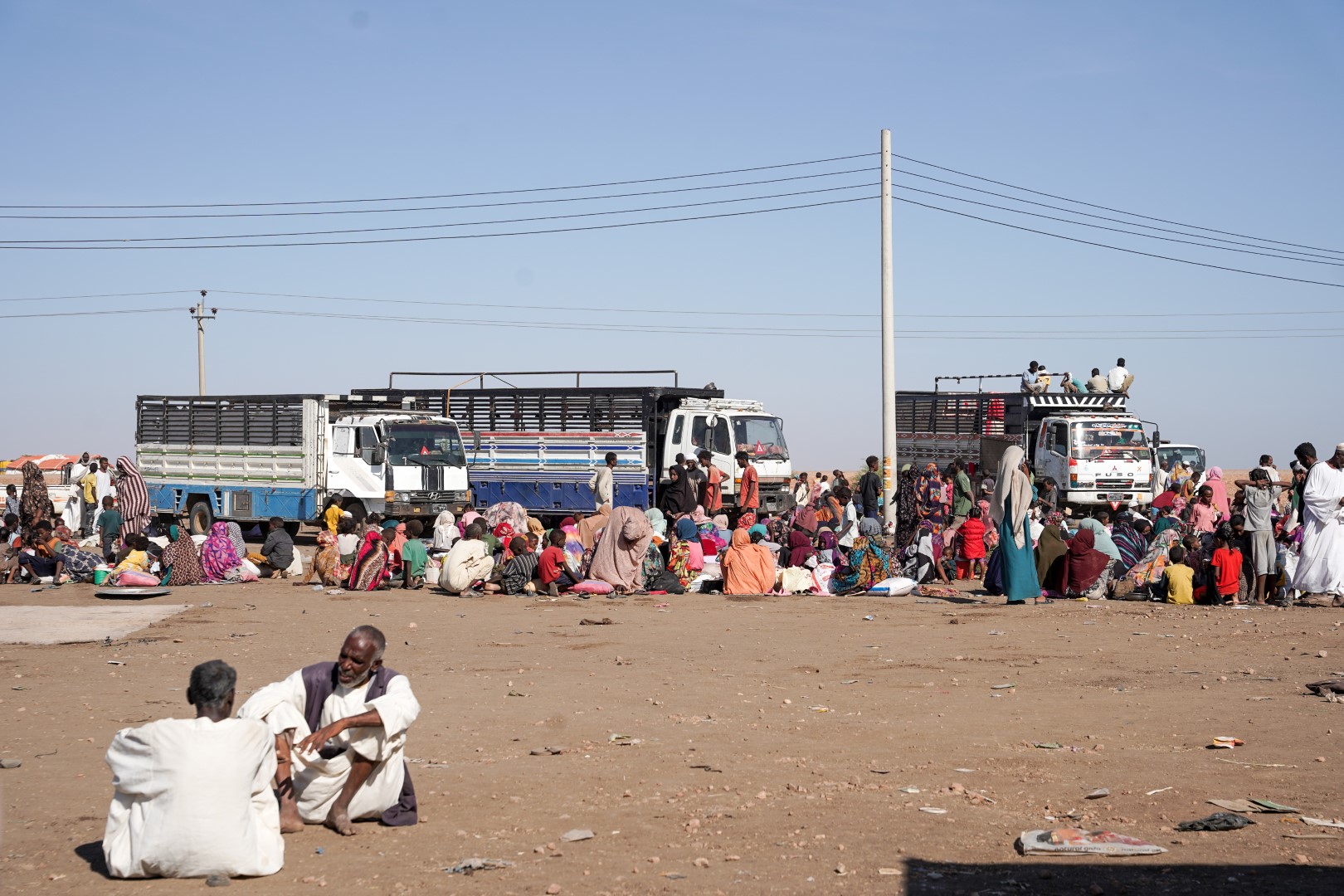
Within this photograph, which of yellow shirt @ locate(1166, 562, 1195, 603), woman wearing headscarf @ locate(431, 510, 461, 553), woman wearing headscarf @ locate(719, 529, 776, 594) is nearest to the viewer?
yellow shirt @ locate(1166, 562, 1195, 603)

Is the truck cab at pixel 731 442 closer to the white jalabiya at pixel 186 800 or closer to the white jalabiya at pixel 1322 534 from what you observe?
the white jalabiya at pixel 1322 534

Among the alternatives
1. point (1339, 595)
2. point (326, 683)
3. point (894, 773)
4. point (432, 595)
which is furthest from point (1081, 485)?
point (326, 683)

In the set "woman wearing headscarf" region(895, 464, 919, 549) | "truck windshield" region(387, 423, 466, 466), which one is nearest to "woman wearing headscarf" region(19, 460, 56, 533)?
"truck windshield" region(387, 423, 466, 466)

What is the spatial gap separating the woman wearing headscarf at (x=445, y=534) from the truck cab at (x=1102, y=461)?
545 inches

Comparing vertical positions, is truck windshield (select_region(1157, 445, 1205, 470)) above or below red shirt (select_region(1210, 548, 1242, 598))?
above

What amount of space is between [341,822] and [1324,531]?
12201mm

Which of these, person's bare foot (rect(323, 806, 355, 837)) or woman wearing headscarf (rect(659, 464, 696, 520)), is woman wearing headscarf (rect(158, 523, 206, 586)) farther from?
person's bare foot (rect(323, 806, 355, 837))

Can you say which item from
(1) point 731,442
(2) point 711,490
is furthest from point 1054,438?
(2) point 711,490

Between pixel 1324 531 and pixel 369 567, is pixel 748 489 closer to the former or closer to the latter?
pixel 369 567

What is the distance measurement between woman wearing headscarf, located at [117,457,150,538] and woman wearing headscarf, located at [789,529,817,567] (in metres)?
10.7

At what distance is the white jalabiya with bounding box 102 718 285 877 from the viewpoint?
17.8 ft

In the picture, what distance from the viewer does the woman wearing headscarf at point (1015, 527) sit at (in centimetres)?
1504

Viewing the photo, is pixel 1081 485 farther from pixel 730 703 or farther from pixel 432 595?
pixel 730 703

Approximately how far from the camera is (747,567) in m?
16.9
